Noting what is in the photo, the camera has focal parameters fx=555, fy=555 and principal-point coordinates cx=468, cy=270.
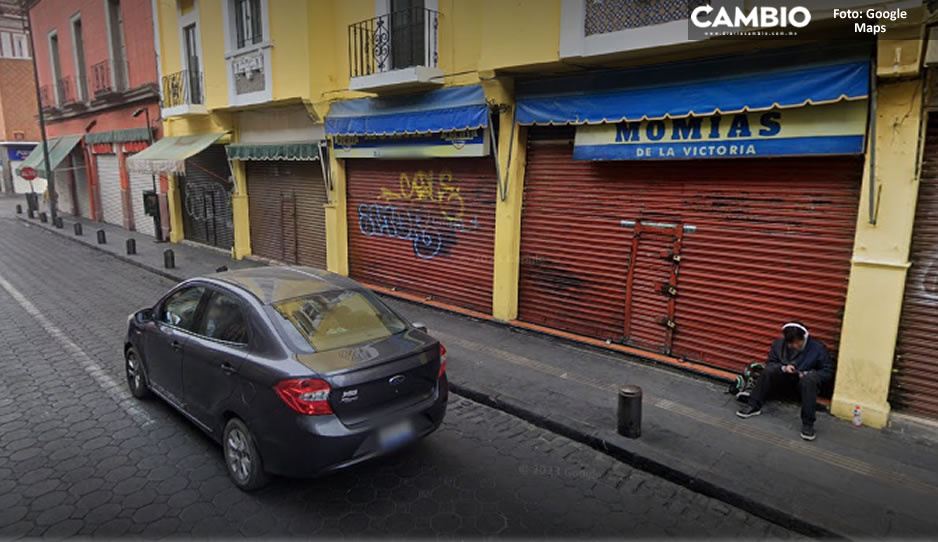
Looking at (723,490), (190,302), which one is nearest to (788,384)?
(723,490)

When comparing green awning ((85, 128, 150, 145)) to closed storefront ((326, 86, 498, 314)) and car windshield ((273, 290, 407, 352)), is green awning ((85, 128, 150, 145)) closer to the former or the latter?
closed storefront ((326, 86, 498, 314))

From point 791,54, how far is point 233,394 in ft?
20.6

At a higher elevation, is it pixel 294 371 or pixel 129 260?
pixel 294 371

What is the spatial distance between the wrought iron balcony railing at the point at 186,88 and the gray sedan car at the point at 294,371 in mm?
12051

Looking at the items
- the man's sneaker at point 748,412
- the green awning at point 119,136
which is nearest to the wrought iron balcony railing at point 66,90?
the green awning at point 119,136

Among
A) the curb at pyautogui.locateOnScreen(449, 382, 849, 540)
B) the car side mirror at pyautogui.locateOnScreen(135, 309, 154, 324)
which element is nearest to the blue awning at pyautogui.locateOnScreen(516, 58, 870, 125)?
the curb at pyautogui.locateOnScreen(449, 382, 849, 540)

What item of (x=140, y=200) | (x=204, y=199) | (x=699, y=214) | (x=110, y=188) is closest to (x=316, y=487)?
(x=699, y=214)

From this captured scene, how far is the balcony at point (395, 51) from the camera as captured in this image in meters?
9.09

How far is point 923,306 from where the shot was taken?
5273 mm

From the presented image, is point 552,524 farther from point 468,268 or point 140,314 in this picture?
point 468,268

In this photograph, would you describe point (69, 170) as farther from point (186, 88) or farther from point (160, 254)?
point (186, 88)

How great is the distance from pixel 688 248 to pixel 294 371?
5.08 meters

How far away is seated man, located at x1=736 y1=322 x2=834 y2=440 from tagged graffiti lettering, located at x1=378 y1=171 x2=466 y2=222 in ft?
17.4

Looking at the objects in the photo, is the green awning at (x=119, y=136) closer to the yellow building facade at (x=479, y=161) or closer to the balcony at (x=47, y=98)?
the yellow building facade at (x=479, y=161)
